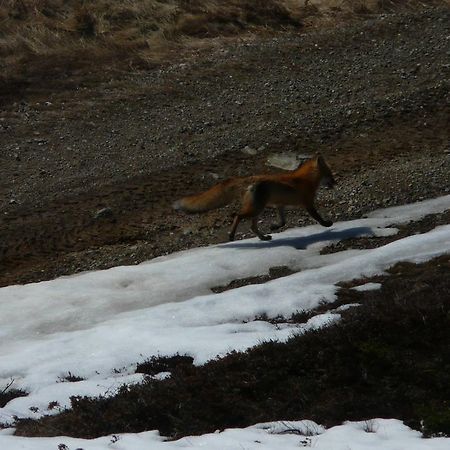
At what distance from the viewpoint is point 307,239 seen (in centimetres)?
1603

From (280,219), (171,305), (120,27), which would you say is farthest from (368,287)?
(120,27)

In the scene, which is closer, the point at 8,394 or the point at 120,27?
the point at 8,394

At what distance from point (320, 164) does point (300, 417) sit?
8586 millimetres

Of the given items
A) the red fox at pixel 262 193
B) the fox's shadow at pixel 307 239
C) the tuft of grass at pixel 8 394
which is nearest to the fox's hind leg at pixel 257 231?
the red fox at pixel 262 193

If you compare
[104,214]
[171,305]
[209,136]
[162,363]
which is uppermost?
[162,363]

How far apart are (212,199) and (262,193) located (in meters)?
0.96

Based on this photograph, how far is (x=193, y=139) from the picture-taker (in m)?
22.4

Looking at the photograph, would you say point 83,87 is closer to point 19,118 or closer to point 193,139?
point 19,118

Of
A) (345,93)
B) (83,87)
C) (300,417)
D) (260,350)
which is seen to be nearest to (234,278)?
(260,350)

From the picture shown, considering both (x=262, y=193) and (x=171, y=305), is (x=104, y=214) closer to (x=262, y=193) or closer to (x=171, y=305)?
(x=262, y=193)

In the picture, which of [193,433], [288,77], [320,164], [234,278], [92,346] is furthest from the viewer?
[288,77]

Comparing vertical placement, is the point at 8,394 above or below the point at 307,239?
above

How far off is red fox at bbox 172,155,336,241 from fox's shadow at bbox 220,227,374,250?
0.84 ft

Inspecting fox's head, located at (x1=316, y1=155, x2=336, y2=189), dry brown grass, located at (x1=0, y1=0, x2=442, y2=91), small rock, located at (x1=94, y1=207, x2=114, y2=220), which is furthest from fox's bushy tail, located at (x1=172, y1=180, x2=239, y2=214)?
dry brown grass, located at (x1=0, y1=0, x2=442, y2=91)
